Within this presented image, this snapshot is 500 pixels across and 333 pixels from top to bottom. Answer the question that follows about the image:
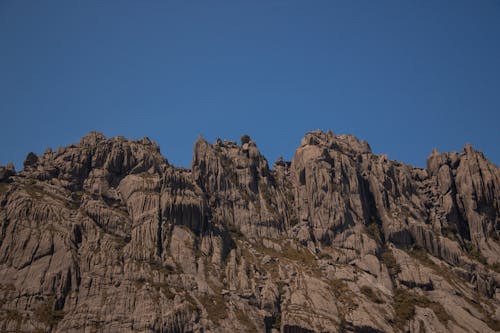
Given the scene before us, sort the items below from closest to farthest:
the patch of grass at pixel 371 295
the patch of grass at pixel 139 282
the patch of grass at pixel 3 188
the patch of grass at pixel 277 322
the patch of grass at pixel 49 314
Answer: the patch of grass at pixel 49 314 < the patch of grass at pixel 139 282 < the patch of grass at pixel 277 322 < the patch of grass at pixel 3 188 < the patch of grass at pixel 371 295

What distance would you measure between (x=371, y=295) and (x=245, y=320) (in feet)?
117

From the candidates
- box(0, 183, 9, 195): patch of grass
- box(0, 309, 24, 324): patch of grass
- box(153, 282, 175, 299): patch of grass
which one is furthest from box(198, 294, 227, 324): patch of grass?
box(0, 183, 9, 195): patch of grass

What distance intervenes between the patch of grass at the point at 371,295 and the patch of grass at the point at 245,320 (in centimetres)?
3287

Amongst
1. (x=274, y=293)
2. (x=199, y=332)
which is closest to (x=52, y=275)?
(x=199, y=332)

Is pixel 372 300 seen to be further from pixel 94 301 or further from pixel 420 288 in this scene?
pixel 94 301

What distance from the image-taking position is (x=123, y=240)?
186 m

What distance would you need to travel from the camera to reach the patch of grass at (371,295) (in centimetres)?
18975

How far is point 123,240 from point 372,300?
6381 centimetres

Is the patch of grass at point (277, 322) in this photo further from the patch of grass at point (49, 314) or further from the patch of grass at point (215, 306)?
the patch of grass at point (49, 314)

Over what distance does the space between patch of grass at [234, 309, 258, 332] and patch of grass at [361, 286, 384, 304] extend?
1294 inches

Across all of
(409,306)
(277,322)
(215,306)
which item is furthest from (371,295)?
(215,306)

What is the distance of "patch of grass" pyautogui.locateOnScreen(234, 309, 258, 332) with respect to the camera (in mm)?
174700

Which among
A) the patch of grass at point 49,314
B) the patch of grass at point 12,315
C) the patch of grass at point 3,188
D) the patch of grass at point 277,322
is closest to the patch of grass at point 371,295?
the patch of grass at point 277,322

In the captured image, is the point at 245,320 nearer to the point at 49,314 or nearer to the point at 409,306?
the point at 409,306
